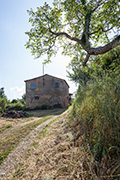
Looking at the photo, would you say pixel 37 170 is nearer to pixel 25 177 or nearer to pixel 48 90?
pixel 25 177

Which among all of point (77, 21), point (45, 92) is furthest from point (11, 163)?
point (45, 92)

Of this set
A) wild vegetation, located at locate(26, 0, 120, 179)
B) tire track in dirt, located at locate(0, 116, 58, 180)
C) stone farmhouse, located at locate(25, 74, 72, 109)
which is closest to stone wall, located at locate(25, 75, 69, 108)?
stone farmhouse, located at locate(25, 74, 72, 109)

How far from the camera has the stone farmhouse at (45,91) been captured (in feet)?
60.2

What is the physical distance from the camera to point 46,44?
22.0ft

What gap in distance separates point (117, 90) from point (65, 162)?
1898 millimetres

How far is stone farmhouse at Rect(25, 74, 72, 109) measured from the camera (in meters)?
18.4

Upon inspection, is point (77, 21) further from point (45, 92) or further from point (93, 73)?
point (45, 92)

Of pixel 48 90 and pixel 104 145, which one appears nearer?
pixel 104 145

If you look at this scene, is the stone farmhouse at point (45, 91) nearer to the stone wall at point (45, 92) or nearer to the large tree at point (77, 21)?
the stone wall at point (45, 92)

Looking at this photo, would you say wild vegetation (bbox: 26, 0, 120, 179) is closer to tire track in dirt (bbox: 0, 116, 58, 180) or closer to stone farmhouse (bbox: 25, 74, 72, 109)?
tire track in dirt (bbox: 0, 116, 58, 180)

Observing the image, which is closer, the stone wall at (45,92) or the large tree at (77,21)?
the large tree at (77,21)

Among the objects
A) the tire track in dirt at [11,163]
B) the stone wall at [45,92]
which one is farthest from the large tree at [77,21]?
the stone wall at [45,92]

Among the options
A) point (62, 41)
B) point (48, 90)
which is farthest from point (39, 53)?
point (48, 90)

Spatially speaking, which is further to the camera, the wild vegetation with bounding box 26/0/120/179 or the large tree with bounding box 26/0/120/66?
the large tree with bounding box 26/0/120/66
